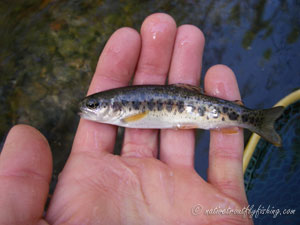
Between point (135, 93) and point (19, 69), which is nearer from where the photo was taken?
point (135, 93)

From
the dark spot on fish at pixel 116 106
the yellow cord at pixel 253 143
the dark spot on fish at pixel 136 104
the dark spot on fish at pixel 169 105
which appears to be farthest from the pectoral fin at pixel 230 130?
the dark spot on fish at pixel 116 106

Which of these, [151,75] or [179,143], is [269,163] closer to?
[179,143]

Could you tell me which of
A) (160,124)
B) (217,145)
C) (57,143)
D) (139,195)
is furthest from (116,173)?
(57,143)

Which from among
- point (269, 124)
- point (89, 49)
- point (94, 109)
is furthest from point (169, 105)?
point (89, 49)

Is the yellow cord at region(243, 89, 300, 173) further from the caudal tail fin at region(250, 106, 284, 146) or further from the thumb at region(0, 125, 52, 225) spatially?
the thumb at region(0, 125, 52, 225)

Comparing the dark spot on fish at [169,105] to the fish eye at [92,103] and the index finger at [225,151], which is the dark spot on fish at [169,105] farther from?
the fish eye at [92,103]

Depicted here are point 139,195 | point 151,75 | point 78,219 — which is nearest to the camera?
point 78,219

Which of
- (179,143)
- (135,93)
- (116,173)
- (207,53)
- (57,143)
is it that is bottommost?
(57,143)

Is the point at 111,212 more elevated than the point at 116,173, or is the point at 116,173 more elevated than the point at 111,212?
the point at 116,173
